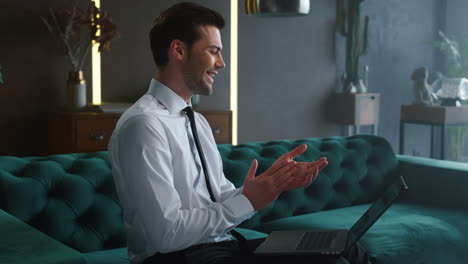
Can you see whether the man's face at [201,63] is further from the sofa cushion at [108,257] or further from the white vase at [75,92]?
the white vase at [75,92]

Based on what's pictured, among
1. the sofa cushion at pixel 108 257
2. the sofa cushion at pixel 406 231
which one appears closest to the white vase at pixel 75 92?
the sofa cushion at pixel 406 231

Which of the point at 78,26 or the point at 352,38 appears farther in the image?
the point at 352,38

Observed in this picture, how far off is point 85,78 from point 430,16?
453cm

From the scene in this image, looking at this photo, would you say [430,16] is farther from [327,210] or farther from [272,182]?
[272,182]

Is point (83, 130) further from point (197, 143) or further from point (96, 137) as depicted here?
point (197, 143)

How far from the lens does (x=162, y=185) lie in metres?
1.42

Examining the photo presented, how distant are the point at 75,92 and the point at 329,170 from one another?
2.10 metres

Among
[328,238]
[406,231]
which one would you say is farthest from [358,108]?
[328,238]

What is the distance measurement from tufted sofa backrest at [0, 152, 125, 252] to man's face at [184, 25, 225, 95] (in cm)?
76

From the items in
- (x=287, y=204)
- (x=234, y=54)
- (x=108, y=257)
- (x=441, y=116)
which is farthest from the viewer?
(x=234, y=54)

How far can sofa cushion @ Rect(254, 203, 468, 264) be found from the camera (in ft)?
7.79

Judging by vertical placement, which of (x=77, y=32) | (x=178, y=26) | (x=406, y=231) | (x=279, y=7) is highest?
(x=77, y=32)

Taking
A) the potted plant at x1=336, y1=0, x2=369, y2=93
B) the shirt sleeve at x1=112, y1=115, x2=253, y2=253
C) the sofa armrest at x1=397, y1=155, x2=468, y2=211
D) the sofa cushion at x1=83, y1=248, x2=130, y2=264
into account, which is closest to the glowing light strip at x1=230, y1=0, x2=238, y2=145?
the potted plant at x1=336, y1=0, x2=369, y2=93

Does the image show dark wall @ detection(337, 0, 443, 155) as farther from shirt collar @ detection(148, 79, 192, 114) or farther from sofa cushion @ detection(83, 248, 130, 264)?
shirt collar @ detection(148, 79, 192, 114)
